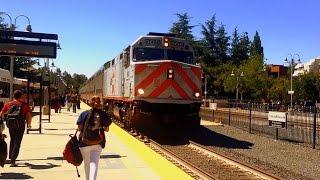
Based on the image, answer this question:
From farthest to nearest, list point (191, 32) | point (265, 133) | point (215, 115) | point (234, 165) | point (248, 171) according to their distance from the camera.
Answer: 1. point (191, 32)
2. point (215, 115)
3. point (265, 133)
4. point (234, 165)
5. point (248, 171)

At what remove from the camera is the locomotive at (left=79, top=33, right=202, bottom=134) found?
19547 mm

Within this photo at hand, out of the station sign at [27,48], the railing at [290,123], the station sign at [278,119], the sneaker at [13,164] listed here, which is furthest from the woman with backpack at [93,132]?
the station sign at [278,119]

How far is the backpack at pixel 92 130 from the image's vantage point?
27.5 feet

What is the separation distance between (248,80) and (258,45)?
6589 cm

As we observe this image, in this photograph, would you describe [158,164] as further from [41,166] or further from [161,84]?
[161,84]

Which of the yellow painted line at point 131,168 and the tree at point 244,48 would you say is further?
the tree at point 244,48

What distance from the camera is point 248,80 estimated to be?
7931 centimetres

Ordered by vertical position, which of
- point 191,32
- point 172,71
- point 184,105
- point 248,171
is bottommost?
point 248,171

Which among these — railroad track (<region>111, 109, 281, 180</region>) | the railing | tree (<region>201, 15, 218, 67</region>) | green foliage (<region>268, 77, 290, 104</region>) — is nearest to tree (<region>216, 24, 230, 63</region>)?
tree (<region>201, 15, 218, 67</region>)

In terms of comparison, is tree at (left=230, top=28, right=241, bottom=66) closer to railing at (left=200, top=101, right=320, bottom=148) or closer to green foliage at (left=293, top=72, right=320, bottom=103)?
green foliage at (left=293, top=72, right=320, bottom=103)

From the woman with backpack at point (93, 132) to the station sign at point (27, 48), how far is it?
23.9 ft

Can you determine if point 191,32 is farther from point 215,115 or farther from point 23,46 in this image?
point 23,46

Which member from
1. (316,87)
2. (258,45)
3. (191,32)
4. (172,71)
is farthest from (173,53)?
(258,45)

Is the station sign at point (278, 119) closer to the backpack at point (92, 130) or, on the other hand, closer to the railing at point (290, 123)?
the railing at point (290, 123)
